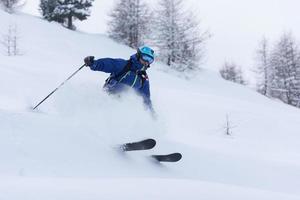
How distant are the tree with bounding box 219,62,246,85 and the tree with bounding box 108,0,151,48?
19039 millimetres

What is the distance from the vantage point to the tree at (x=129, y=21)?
126 ft

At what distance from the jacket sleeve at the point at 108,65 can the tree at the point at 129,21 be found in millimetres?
31866

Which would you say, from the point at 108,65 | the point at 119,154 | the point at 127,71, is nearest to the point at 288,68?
the point at 127,71

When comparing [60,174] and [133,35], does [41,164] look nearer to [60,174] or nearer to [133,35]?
[60,174]

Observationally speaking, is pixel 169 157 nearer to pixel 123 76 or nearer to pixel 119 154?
pixel 119 154

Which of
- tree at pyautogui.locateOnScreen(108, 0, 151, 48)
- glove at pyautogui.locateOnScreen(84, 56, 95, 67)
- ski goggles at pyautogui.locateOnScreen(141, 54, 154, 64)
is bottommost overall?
glove at pyautogui.locateOnScreen(84, 56, 95, 67)

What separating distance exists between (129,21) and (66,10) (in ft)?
20.5

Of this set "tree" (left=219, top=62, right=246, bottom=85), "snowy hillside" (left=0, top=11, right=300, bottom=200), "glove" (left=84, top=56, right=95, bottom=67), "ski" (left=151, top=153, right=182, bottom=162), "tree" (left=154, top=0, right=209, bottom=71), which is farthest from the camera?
"tree" (left=219, top=62, right=246, bottom=85)

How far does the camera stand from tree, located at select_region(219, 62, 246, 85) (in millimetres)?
54325

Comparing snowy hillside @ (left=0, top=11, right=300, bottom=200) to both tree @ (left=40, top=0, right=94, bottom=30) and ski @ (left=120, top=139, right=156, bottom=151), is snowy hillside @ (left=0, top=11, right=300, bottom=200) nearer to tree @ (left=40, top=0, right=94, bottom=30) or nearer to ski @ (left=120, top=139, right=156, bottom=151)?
ski @ (left=120, top=139, right=156, bottom=151)

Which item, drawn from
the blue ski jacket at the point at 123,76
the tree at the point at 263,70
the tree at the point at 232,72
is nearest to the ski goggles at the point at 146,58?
the blue ski jacket at the point at 123,76

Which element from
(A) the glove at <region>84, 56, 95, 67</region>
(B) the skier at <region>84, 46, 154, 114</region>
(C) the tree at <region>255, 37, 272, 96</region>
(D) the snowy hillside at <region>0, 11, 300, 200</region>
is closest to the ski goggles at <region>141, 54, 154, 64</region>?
(B) the skier at <region>84, 46, 154, 114</region>

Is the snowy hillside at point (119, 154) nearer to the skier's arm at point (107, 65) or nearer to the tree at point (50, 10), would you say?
the skier's arm at point (107, 65)

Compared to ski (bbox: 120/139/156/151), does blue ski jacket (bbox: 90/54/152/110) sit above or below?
above
